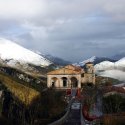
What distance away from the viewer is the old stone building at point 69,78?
91.3 metres

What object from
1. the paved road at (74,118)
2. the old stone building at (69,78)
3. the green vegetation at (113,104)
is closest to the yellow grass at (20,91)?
the paved road at (74,118)

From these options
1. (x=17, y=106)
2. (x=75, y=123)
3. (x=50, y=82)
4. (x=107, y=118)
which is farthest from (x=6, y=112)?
(x=50, y=82)

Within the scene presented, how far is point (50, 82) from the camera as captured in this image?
91.4m

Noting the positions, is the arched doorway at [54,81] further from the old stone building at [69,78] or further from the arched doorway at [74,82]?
the arched doorway at [74,82]

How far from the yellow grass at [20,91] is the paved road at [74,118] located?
259 inches

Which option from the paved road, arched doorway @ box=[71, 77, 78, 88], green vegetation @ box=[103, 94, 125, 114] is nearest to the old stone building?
arched doorway @ box=[71, 77, 78, 88]

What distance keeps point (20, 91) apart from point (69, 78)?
26626 millimetres

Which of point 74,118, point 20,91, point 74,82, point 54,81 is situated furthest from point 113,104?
point 54,81

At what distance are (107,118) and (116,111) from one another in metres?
8.56

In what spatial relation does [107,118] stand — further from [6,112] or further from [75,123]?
[6,112]

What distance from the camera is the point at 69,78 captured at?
91875 millimetres

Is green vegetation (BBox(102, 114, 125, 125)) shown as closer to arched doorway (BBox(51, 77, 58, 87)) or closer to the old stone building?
the old stone building

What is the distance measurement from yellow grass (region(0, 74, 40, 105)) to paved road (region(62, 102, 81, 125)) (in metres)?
6.59

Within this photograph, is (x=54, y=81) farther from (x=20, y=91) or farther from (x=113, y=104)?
(x=113, y=104)
